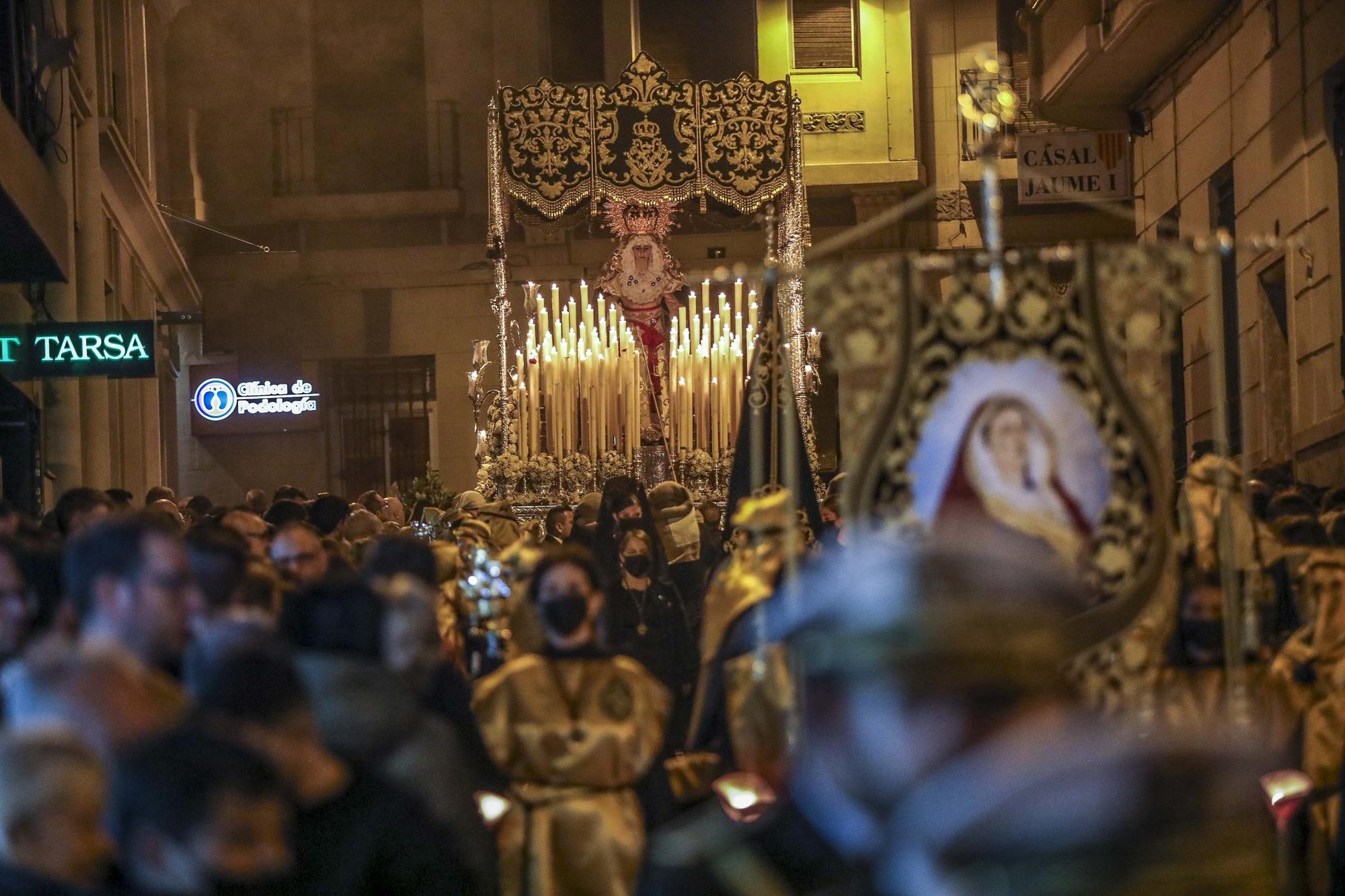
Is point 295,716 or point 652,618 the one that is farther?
point 652,618

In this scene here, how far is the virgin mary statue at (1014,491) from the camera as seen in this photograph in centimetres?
735

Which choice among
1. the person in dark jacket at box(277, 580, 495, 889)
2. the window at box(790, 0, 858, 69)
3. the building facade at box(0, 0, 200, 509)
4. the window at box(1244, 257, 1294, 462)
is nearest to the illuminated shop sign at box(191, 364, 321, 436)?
the building facade at box(0, 0, 200, 509)

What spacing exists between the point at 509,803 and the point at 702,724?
4.95 feet

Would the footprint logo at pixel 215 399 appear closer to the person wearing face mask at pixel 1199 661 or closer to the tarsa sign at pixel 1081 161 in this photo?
the tarsa sign at pixel 1081 161

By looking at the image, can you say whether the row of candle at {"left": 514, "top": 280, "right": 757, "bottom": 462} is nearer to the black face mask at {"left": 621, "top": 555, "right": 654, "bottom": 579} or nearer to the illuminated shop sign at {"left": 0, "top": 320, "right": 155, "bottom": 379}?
the illuminated shop sign at {"left": 0, "top": 320, "right": 155, "bottom": 379}

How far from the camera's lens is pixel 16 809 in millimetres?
4375

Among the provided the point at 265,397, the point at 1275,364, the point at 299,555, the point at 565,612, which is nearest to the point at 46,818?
the point at 565,612

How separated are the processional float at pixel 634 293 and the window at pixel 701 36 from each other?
10.2m

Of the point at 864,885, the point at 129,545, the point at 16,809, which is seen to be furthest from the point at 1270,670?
the point at 16,809

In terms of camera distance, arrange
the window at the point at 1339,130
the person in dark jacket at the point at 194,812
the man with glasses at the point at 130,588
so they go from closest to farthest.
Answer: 1. the person in dark jacket at the point at 194,812
2. the man with glasses at the point at 130,588
3. the window at the point at 1339,130

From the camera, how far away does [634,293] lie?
16391mm

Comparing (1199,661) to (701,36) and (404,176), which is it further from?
(404,176)

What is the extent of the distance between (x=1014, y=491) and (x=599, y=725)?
62.5 inches

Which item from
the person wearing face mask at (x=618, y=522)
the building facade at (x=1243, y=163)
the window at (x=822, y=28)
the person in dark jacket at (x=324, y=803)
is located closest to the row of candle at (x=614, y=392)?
the building facade at (x=1243, y=163)
